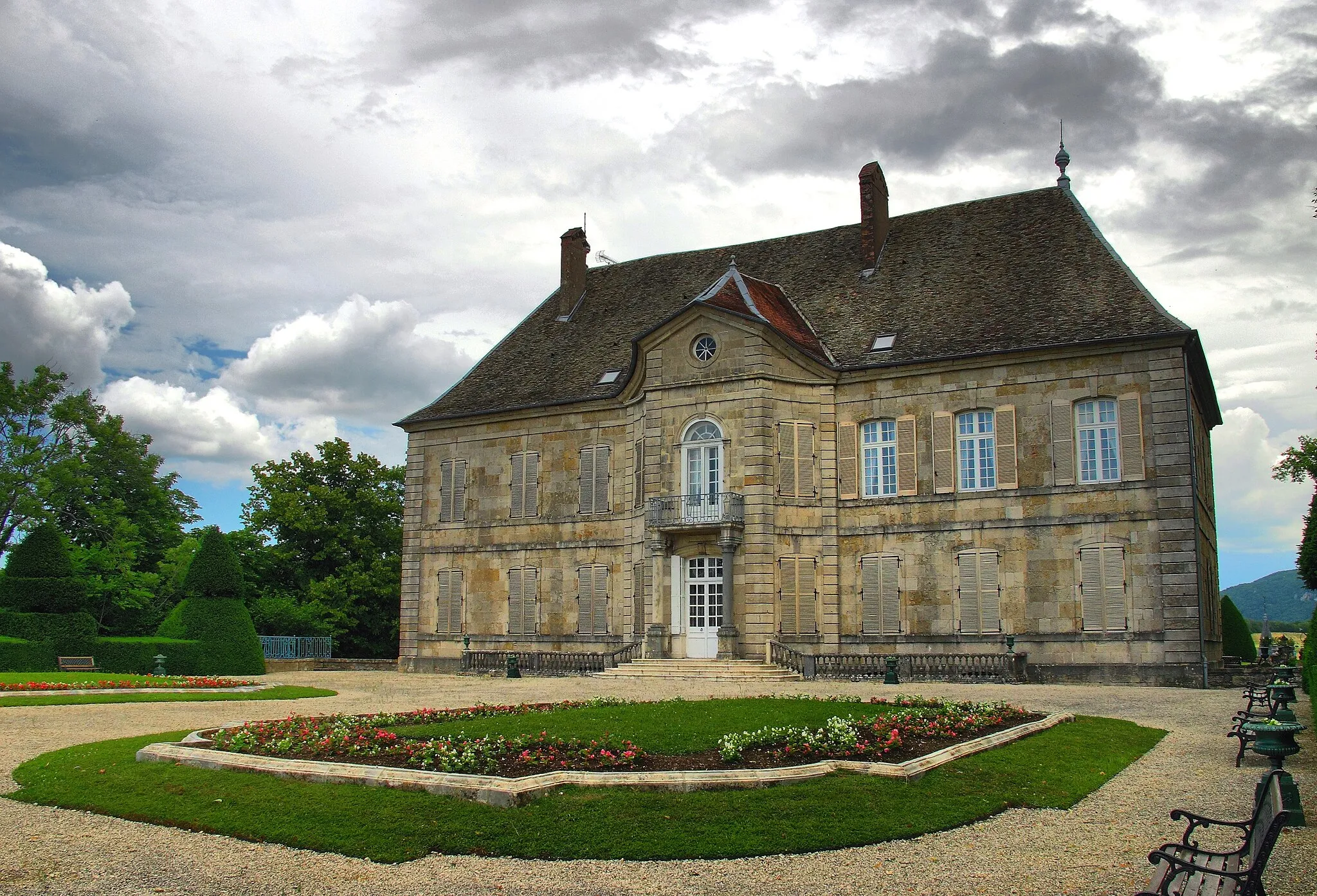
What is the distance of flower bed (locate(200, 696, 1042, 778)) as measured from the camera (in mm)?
11016

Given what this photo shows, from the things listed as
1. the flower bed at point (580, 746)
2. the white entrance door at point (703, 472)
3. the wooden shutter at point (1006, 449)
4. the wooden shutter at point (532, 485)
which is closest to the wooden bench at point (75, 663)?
the wooden shutter at point (532, 485)

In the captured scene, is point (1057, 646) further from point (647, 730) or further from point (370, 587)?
point (370, 587)

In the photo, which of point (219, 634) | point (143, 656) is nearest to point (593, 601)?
point (219, 634)

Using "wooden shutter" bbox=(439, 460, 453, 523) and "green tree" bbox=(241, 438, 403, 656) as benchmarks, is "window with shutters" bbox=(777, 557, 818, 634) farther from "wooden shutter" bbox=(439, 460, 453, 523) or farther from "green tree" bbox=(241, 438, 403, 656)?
"green tree" bbox=(241, 438, 403, 656)

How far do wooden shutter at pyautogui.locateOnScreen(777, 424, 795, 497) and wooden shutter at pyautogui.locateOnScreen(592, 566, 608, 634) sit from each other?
20.9 feet

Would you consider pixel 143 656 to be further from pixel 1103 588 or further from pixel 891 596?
pixel 1103 588

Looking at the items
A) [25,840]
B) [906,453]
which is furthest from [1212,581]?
[25,840]

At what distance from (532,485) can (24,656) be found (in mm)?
13893

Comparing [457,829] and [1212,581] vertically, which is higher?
[1212,581]

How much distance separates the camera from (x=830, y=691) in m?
21.6

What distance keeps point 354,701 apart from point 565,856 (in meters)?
14.2

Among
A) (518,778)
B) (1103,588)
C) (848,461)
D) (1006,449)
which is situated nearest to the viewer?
(518,778)

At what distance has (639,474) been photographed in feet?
104

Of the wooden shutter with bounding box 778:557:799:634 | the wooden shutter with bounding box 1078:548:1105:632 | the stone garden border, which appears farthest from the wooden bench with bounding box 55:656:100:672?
the wooden shutter with bounding box 1078:548:1105:632
